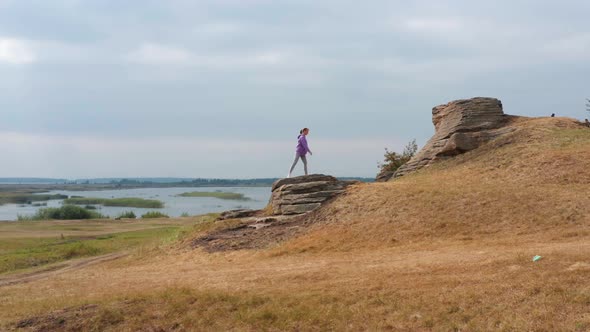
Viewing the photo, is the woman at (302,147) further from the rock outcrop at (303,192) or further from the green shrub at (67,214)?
the green shrub at (67,214)

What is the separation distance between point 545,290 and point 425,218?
7.55 metres

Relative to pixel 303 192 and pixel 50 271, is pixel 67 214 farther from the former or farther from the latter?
pixel 303 192

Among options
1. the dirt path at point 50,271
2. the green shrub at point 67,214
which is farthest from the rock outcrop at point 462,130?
the green shrub at point 67,214

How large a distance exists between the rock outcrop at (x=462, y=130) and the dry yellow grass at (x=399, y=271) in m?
1.97

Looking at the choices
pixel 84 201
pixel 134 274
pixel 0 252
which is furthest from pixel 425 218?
pixel 84 201

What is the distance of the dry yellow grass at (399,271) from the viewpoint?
853cm

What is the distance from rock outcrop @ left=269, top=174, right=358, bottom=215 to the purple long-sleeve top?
3.67 feet

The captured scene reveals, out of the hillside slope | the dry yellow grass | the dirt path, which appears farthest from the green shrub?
the hillside slope

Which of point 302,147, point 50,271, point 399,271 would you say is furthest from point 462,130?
point 50,271

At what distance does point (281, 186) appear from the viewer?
69.1 ft

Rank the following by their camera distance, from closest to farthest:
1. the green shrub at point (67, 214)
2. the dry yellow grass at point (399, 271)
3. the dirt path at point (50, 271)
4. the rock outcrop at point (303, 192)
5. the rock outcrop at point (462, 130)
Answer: the dry yellow grass at point (399, 271) < the dirt path at point (50, 271) < the rock outcrop at point (303, 192) < the rock outcrop at point (462, 130) < the green shrub at point (67, 214)

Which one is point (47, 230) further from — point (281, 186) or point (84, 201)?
point (84, 201)

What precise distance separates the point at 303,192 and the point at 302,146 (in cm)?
169

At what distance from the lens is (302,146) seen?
20.0 m
